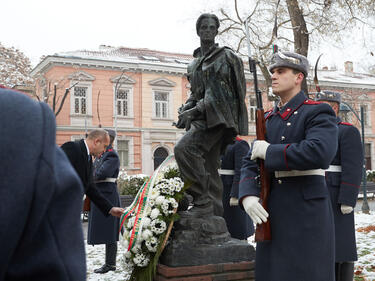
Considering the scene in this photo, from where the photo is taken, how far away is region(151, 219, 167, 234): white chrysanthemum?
4652 millimetres

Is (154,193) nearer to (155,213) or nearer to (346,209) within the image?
(155,213)

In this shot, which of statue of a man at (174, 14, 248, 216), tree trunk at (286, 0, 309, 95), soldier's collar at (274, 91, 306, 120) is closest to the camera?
soldier's collar at (274, 91, 306, 120)

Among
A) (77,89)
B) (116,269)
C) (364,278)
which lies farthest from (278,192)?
(77,89)

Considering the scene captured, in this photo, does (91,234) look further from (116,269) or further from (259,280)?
(259,280)

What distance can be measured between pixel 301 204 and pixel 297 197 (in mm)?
54

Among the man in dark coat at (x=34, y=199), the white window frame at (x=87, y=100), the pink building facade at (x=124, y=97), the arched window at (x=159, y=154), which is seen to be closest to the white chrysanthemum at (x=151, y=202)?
the man in dark coat at (x=34, y=199)

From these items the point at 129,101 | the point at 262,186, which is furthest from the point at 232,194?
the point at 129,101

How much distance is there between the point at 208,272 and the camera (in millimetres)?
4641

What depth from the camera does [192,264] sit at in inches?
183

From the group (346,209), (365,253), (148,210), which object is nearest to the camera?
(346,209)

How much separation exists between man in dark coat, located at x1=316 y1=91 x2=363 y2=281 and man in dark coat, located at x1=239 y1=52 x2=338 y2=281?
1344mm

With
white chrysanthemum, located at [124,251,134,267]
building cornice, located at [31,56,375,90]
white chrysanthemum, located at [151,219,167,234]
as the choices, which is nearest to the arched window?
building cornice, located at [31,56,375,90]

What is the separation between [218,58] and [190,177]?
133 centimetres

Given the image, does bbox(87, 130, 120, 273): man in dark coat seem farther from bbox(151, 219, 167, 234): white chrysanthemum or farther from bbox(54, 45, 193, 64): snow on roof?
bbox(54, 45, 193, 64): snow on roof
